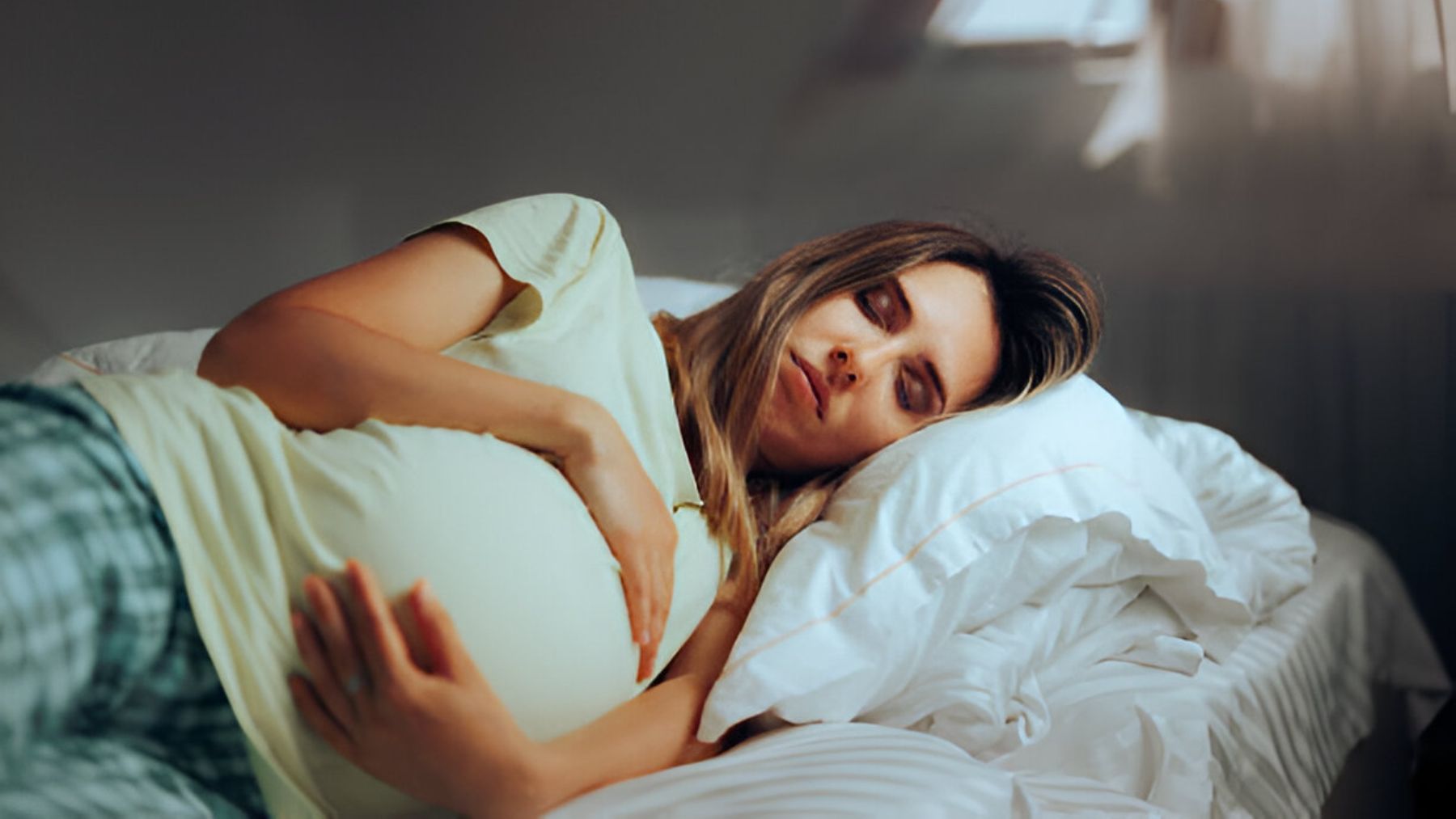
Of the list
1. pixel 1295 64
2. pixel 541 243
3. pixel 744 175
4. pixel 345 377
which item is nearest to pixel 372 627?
pixel 345 377

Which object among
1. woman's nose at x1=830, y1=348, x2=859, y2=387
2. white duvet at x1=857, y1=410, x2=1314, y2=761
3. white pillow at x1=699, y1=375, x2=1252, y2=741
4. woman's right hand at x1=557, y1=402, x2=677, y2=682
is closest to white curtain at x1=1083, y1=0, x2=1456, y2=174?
white duvet at x1=857, y1=410, x2=1314, y2=761

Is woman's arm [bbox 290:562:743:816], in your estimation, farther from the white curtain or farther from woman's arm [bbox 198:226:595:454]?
the white curtain

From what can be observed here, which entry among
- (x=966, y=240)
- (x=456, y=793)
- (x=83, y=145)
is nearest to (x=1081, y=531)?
(x=966, y=240)

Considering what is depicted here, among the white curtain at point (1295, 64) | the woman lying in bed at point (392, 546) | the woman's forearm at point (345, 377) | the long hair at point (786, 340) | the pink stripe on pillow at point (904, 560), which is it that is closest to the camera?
the woman lying in bed at point (392, 546)

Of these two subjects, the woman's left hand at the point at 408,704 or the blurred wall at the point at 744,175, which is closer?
the woman's left hand at the point at 408,704

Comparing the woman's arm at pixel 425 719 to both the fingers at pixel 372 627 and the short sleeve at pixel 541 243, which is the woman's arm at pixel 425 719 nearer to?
the fingers at pixel 372 627

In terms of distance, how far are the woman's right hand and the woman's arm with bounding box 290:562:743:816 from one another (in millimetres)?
71

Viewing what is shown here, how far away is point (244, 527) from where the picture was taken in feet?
1.80

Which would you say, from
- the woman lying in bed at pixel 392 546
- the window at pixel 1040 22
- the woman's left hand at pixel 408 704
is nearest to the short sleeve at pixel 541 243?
the woman lying in bed at pixel 392 546

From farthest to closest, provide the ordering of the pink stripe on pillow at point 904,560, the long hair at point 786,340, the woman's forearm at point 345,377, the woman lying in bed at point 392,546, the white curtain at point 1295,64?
1. the white curtain at point 1295,64
2. the long hair at point 786,340
3. the pink stripe on pillow at point 904,560
4. the woman's forearm at point 345,377
5. the woman lying in bed at point 392,546

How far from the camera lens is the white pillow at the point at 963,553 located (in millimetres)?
739

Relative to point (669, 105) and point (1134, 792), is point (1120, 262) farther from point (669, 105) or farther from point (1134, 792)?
point (1134, 792)

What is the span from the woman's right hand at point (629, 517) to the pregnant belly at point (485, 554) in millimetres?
11

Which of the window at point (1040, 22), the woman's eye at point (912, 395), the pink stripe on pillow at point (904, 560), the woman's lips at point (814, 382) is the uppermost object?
the window at point (1040, 22)
